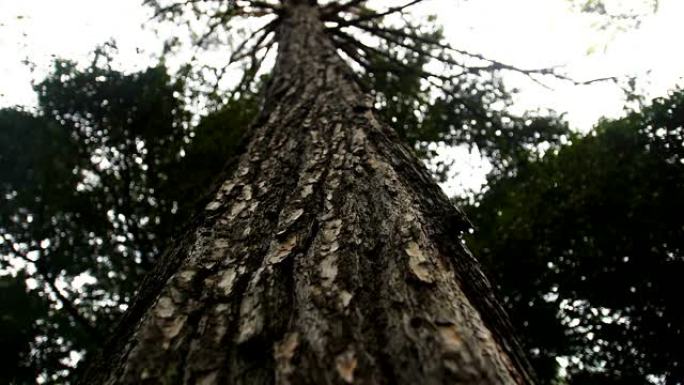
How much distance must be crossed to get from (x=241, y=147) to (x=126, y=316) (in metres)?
1.08

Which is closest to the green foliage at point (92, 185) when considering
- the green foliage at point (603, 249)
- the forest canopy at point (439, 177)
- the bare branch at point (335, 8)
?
the forest canopy at point (439, 177)

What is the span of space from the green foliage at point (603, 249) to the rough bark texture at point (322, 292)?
3534 millimetres

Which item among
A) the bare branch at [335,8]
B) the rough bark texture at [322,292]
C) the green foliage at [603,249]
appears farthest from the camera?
the bare branch at [335,8]

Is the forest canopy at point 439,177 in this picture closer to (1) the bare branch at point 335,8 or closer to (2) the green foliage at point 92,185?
(2) the green foliage at point 92,185

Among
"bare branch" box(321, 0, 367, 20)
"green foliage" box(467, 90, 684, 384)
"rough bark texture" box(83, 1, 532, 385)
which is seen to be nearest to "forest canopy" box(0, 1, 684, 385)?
"green foliage" box(467, 90, 684, 384)

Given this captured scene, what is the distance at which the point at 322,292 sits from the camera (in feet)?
3.37

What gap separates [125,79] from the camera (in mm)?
Result: 5809

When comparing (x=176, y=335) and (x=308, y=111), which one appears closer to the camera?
(x=176, y=335)

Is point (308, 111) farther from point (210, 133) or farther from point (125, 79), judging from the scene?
point (125, 79)

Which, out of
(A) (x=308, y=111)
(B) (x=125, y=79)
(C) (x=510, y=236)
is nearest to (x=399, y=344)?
(A) (x=308, y=111)

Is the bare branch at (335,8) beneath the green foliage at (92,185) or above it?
above

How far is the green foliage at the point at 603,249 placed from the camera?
4879mm

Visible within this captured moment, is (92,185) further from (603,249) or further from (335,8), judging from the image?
(603,249)

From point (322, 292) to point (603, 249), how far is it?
4.99 meters
